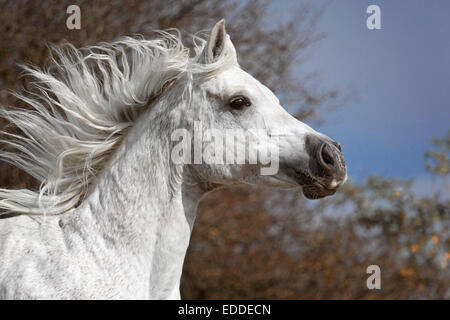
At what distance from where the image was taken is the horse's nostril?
8.73 feet

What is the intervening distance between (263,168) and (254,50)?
5407mm

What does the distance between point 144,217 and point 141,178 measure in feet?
0.64

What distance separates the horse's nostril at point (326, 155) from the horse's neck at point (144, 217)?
2.00 ft

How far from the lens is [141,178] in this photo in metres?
2.80

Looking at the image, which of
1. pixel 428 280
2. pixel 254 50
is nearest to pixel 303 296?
pixel 428 280

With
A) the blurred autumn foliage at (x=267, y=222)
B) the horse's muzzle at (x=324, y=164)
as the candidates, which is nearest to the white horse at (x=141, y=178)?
the horse's muzzle at (x=324, y=164)

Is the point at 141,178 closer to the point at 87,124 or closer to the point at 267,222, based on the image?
the point at 87,124

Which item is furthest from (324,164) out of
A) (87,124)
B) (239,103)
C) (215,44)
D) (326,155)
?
(87,124)

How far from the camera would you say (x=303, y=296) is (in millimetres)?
8211

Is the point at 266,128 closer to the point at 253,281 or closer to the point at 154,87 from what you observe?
the point at 154,87

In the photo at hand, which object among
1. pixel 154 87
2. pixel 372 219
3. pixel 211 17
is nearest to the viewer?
pixel 154 87

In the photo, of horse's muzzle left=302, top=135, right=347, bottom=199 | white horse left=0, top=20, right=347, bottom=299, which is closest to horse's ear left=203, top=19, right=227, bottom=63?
white horse left=0, top=20, right=347, bottom=299

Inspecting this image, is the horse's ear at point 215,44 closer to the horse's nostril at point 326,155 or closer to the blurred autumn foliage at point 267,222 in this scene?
the horse's nostril at point 326,155

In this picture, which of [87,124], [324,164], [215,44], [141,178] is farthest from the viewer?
[87,124]
